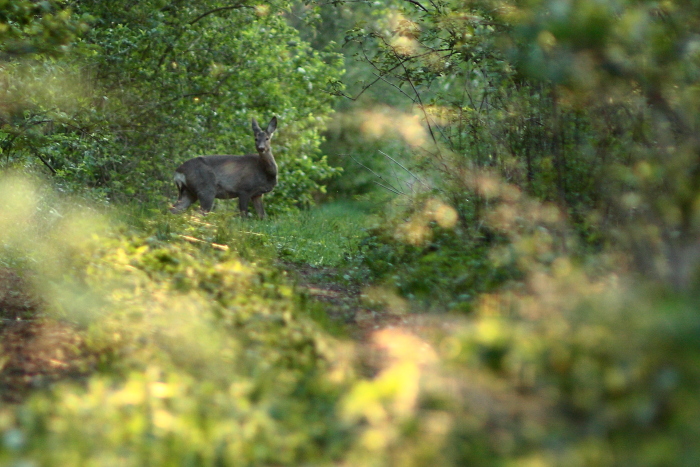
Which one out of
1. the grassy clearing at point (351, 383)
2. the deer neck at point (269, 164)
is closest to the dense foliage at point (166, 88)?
the deer neck at point (269, 164)

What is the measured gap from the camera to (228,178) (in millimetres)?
15906

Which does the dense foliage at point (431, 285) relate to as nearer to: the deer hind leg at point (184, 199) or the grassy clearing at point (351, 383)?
the grassy clearing at point (351, 383)

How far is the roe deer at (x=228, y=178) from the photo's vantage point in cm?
1541

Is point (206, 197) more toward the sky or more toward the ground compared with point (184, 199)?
more toward the sky

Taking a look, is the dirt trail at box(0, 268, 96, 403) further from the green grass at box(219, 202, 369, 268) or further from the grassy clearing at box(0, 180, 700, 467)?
the green grass at box(219, 202, 369, 268)

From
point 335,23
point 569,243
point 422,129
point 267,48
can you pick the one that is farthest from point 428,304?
point 335,23

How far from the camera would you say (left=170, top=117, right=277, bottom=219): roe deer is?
15.4 meters

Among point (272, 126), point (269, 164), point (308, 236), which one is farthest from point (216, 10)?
point (308, 236)

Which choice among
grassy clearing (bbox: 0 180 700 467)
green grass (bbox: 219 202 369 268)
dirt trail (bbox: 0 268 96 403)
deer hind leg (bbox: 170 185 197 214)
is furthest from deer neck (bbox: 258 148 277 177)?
grassy clearing (bbox: 0 180 700 467)

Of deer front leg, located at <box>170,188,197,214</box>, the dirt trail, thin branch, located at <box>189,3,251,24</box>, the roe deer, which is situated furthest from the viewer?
deer front leg, located at <box>170,188,197,214</box>

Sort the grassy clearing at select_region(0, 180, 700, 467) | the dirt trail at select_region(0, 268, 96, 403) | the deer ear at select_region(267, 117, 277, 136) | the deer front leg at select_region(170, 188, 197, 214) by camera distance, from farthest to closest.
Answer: the deer ear at select_region(267, 117, 277, 136) < the deer front leg at select_region(170, 188, 197, 214) < the dirt trail at select_region(0, 268, 96, 403) < the grassy clearing at select_region(0, 180, 700, 467)

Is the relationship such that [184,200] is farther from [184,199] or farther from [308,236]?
[308,236]

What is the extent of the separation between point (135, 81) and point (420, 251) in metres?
9.04

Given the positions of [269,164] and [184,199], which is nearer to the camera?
[184,199]
